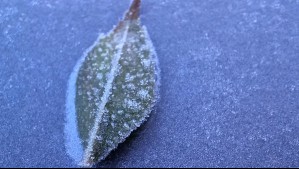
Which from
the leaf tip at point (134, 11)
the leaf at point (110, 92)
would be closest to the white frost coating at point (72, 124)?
the leaf at point (110, 92)

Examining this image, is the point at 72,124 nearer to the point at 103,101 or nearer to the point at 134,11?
the point at 103,101

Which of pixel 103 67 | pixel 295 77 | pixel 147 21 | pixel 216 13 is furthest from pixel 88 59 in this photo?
pixel 295 77

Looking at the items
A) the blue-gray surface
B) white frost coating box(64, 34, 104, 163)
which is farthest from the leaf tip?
white frost coating box(64, 34, 104, 163)

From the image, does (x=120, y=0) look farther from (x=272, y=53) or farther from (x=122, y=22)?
(x=272, y=53)

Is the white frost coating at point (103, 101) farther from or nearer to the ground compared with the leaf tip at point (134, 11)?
nearer to the ground

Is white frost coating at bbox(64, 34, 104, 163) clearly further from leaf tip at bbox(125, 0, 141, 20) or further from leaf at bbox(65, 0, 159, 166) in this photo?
leaf tip at bbox(125, 0, 141, 20)

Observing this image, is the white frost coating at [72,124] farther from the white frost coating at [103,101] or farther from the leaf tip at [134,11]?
the leaf tip at [134,11]
